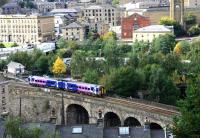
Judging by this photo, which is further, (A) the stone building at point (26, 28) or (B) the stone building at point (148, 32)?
(A) the stone building at point (26, 28)

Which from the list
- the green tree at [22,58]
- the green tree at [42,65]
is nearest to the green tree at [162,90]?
the green tree at [42,65]

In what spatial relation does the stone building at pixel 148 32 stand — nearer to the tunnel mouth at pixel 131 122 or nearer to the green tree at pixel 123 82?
the green tree at pixel 123 82

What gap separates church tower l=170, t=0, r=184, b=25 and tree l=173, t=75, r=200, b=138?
73444mm

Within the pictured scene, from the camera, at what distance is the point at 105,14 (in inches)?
3996

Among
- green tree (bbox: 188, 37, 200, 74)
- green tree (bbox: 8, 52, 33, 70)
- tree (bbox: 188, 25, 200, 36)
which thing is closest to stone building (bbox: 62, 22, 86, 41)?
tree (bbox: 188, 25, 200, 36)

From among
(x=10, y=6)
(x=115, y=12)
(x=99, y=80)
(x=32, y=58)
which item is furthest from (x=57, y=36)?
(x=99, y=80)

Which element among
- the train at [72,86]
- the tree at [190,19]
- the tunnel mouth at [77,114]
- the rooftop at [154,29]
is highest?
the tree at [190,19]

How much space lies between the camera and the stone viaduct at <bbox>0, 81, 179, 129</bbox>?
36.6 m

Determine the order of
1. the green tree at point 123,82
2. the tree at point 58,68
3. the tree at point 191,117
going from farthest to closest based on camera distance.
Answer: the tree at point 58,68 → the green tree at point 123,82 → the tree at point 191,117

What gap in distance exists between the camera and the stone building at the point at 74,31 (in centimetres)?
8844

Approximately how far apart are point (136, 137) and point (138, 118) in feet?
29.3

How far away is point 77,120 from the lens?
43656mm

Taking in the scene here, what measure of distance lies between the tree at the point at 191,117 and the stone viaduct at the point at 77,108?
15.7 m

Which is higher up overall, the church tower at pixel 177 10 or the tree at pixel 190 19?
the church tower at pixel 177 10
